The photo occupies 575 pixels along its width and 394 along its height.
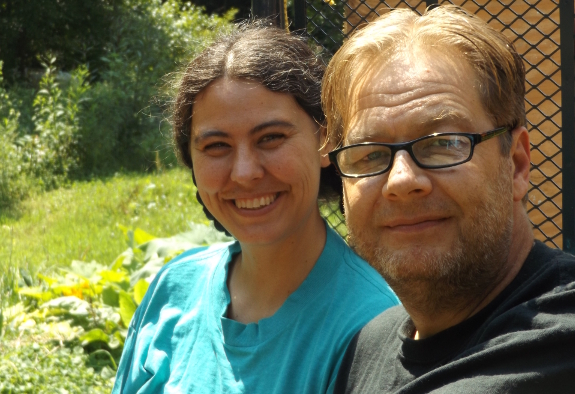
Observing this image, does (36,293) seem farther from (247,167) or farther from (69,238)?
(247,167)

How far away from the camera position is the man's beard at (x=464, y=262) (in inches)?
55.6

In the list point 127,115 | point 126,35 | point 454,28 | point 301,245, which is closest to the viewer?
point 454,28

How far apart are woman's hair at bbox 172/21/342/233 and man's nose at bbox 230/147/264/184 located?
0.21 meters

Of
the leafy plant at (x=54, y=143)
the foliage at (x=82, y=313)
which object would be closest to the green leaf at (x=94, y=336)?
the foliage at (x=82, y=313)

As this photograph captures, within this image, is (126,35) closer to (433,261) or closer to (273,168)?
(273,168)

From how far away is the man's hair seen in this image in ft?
4.91

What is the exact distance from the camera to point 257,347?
211cm

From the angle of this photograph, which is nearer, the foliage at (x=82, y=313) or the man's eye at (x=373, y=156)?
the man's eye at (x=373, y=156)

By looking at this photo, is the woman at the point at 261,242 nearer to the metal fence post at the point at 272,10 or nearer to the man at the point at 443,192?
the metal fence post at the point at 272,10

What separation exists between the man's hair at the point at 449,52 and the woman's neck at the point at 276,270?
2.02 ft

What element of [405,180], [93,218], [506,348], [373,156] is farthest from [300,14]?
[93,218]

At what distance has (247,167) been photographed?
7.04ft

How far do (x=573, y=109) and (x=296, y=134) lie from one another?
0.85 metres

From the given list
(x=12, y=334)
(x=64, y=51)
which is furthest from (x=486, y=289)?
(x=64, y=51)
